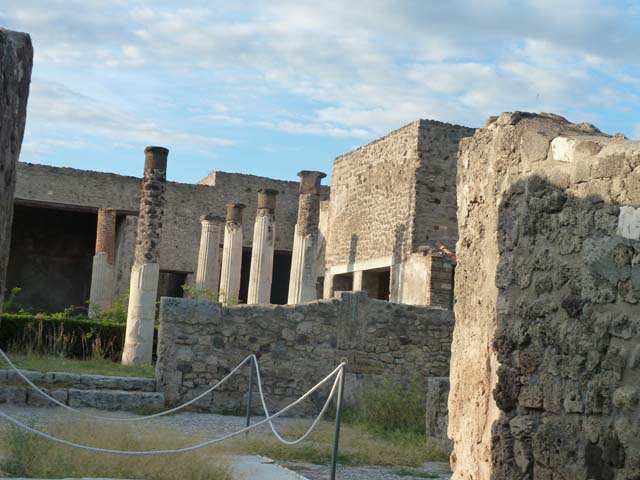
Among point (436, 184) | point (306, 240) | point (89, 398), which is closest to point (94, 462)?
point (89, 398)

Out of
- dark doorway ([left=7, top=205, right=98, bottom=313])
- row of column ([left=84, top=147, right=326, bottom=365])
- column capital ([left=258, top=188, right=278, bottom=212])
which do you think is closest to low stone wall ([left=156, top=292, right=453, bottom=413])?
row of column ([left=84, top=147, right=326, bottom=365])

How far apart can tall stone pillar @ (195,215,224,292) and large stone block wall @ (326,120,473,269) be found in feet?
11.5

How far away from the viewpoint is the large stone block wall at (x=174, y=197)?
26.7m

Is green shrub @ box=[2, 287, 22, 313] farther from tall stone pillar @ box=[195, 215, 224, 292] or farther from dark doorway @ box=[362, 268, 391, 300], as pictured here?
dark doorway @ box=[362, 268, 391, 300]

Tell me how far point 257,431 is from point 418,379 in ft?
11.6

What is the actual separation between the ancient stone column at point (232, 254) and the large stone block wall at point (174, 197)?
5457 mm

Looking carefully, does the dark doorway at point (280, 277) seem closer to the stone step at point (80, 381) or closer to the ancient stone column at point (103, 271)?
the ancient stone column at point (103, 271)

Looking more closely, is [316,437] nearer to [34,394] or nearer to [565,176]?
[34,394]

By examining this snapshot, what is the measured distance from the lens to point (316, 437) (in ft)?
31.4

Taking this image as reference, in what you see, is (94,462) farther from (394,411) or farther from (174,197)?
(174,197)

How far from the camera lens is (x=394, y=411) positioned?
10.6 m

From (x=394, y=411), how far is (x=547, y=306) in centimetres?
679

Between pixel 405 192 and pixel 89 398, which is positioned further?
pixel 405 192

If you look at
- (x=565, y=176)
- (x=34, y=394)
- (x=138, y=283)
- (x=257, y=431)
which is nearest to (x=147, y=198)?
(x=138, y=283)
